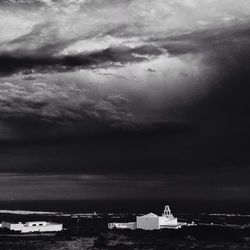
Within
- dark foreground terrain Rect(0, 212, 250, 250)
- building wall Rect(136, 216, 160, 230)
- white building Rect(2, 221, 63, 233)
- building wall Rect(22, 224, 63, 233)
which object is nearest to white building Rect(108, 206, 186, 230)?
building wall Rect(136, 216, 160, 230)

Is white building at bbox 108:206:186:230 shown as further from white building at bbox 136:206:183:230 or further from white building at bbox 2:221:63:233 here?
white building at bbox 2:221:63:233

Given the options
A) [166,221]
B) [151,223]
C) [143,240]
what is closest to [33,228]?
[151,223]

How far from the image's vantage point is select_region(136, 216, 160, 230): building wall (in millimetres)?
120875

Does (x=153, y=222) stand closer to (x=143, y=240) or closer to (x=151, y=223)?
(x=151, y=223)

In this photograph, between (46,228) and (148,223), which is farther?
(46,228)

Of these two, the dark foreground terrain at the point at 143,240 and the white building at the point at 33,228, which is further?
the white building at the point at 33,228

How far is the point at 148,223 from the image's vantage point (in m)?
122

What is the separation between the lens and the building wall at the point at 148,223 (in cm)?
12088

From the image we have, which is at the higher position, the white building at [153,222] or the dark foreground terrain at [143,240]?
the white building at [153,222]

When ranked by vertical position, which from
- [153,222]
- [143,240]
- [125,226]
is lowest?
[143,240]

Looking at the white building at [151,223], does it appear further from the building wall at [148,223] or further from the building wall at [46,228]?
the building wall at [46,228]

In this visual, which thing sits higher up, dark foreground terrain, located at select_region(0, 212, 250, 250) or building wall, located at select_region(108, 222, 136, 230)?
building wall, located at select_region(108, 222, 136, 230)

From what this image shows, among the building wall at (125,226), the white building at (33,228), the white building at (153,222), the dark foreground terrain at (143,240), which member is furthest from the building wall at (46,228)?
the white building at (153,222)

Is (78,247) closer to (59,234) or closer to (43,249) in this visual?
(43,249)
